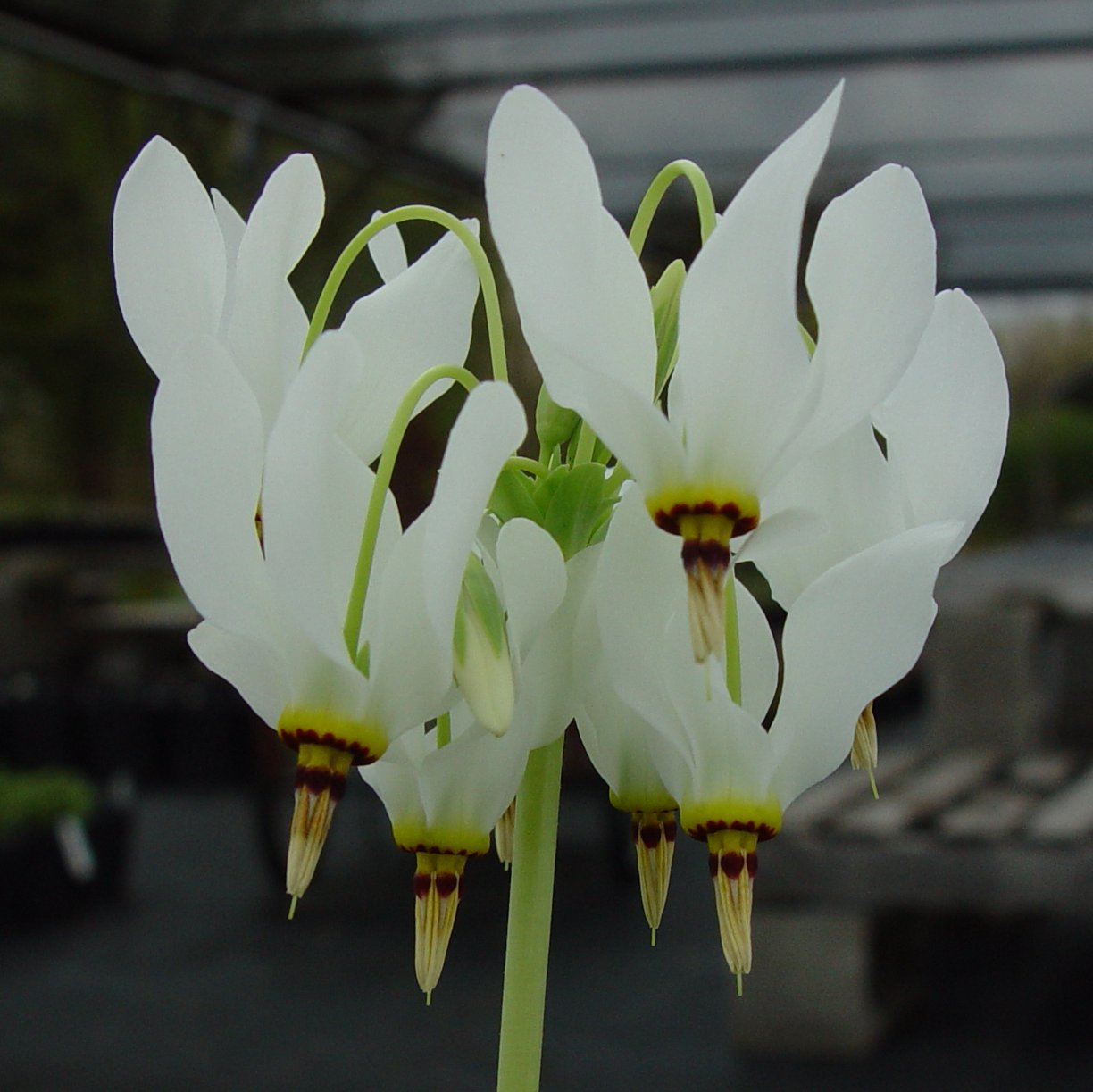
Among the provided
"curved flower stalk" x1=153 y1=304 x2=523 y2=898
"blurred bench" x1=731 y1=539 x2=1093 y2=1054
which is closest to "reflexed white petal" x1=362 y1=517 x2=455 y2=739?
"curved flower stalk" x1=153 y1=304 x2=523 y2=898

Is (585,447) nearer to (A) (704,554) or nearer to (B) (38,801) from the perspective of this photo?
(A) (704,554)

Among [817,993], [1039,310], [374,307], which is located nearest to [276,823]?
[817,993]

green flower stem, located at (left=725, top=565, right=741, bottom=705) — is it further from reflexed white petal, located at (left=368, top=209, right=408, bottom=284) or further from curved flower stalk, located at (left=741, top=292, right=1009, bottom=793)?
reflexed white petal, located at (left=368, top=209, right=408, bottom=284)

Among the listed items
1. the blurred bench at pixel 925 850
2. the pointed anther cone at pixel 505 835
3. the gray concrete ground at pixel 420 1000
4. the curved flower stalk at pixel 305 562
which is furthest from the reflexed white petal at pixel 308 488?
the gray concrete ground at pixel 420 1000

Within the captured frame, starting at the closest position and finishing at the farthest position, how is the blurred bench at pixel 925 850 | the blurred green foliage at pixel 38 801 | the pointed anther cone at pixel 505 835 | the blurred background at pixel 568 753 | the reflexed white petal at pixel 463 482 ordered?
the reflexed white petal at pixel 463 482
the pointed anther cone at pixel 505 835
the blurred bench at pixel 925 850
the blurred background at pixel 568 753
the blurred green foliage at pixel 38 801

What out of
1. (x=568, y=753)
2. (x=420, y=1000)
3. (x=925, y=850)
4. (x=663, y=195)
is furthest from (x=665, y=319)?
(x=568, y=753)

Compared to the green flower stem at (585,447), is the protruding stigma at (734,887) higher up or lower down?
lower down

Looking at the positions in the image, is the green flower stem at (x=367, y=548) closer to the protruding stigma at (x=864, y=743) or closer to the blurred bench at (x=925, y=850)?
the protruding stigma at (x=864, y=743)
